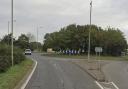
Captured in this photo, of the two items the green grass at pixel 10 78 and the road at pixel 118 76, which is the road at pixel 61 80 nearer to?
the green grass at pixel 10 78

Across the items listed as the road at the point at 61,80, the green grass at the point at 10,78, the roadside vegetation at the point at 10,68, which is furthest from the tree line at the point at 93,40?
the green grass at the point at 10,78

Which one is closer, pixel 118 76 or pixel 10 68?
pixel 118 76

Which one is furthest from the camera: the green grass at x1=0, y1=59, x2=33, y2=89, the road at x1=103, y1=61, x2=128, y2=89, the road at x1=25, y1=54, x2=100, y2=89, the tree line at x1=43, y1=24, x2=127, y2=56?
the tree line at x1=43, y1=24, x2=127, y2=56

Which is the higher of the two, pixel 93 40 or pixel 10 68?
pixel 93 40

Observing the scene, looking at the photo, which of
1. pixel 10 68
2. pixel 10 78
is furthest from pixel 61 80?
pixel 10 68

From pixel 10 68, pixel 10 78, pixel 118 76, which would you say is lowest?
pixel 118 76

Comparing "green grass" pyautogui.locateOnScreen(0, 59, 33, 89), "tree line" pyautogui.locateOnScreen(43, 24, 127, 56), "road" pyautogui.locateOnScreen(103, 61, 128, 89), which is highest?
"tree line" pyautogui.locateOnScreen(43, 24, 127, 56)

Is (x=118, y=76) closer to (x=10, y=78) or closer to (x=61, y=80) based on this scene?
(x=61, y=80)

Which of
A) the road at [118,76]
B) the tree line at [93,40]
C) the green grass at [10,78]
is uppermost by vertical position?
the tree line at [93,40]

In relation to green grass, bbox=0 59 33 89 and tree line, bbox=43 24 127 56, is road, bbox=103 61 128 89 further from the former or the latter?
tree line, bbox=43 24 127 56

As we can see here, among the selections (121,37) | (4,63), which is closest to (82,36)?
(121,37)

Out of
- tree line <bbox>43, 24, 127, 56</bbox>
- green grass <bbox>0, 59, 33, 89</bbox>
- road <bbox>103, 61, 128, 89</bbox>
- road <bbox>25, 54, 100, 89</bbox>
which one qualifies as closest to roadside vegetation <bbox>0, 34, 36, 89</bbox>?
green grass <bbox>0, 59, 33, 89</bbox>

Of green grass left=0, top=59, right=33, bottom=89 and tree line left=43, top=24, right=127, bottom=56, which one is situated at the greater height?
tree line left=43, top=24, right=127, bottom=56

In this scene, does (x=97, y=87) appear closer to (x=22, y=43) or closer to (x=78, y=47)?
(x=78, y=47)
